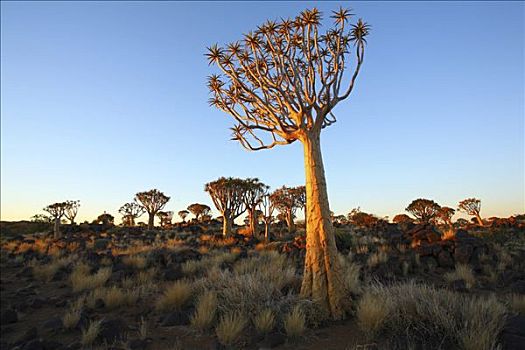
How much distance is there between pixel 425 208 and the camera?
109ft

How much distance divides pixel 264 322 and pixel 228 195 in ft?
60.7

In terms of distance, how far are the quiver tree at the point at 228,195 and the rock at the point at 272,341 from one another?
18.5 metres

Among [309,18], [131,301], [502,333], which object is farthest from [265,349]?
[309,18]

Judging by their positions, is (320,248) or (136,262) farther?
(136,262)

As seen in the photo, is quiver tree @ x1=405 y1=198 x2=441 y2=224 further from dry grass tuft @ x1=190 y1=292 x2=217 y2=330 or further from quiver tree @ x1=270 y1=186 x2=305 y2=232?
dry grass tuft @ x1=190 y1=292 x2=217 y2=330

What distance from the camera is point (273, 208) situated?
2614 centimetres

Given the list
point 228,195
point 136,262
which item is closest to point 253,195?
point 228,195

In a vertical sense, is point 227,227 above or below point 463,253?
above

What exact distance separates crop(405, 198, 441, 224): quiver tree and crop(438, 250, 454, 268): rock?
2118cm

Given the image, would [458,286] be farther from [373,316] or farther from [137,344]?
[137,344]

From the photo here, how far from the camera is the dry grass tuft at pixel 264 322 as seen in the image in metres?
6.33

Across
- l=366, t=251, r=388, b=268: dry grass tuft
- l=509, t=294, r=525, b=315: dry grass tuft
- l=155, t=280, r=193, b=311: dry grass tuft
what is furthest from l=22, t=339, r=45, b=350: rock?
l=366, t=251, r=388, b=268: dry grass tuft

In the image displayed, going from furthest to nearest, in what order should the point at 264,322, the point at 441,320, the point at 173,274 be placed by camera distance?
the point at 173,274
the point at 264,322
the point at 441,320

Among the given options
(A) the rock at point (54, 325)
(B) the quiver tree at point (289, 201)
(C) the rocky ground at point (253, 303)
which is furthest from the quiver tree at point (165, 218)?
(A) the rock at point (54, 325)
